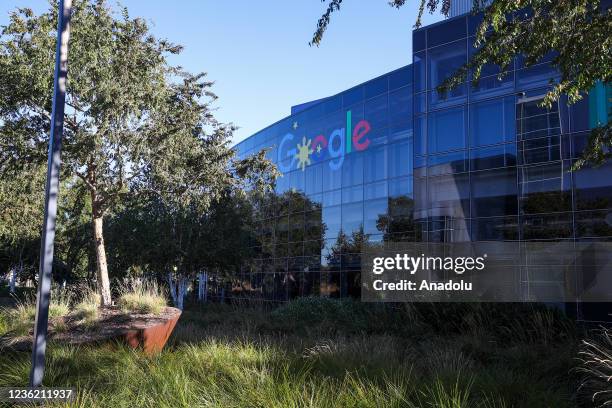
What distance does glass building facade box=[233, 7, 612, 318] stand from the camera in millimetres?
21766

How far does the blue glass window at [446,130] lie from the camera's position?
2467 cm

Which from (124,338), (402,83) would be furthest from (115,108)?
(402,83)

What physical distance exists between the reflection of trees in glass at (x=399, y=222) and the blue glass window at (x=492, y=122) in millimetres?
4011

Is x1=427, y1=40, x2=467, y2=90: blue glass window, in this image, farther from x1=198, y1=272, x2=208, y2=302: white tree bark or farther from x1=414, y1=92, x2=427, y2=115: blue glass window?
x1=198, y1=272, x2=208, y2=302: white tree bark

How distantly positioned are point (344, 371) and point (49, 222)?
4.01 m

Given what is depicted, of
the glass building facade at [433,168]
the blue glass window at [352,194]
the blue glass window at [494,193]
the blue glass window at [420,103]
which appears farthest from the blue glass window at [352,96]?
the blue glass window at [494,193]

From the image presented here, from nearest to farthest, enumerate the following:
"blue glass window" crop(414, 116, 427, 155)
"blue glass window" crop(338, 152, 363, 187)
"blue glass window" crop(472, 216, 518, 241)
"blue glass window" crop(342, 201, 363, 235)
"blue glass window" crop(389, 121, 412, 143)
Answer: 1. "blue glass window" crop(472, 216, 518, 241)
2. "blue glass window" crop(414, 116, 427, 155)
3. "blue glass window" crop(389, 121, 412, 143)
4. "blue glass window" crop(342, 201, 363, 235)
5. "blue glass window" crop(338, 152, 363, 187)

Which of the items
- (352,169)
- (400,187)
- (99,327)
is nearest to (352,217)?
(352,169)

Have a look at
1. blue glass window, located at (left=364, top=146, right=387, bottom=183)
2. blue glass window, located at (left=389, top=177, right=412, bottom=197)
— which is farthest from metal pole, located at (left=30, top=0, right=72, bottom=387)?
blue glass window, located at (left=364, top=146, right=387, bottom=183)

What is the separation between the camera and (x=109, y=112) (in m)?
12.2

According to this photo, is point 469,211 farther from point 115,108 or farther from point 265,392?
point 265,392

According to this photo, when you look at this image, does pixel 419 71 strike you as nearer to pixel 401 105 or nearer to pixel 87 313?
pixel 401 105

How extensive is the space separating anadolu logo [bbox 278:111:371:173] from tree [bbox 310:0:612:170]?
20.4 meters

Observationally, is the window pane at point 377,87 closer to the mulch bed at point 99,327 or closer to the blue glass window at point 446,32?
the blue glass window at point 446,32
